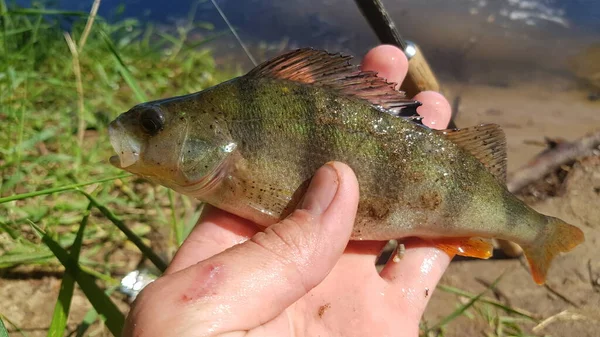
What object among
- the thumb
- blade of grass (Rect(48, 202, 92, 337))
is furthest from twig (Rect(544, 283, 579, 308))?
blade of grass (Rect(48, 202, 92, 337))

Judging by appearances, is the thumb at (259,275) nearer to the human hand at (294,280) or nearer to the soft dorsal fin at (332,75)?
the human hand at (294,280)

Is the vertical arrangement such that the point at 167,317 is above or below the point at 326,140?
above

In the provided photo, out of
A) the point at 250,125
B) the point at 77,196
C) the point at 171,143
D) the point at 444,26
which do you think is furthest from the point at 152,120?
the point at 444,26

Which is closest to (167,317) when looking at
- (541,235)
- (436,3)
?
(541,235)

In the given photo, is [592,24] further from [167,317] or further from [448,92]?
[167,317]

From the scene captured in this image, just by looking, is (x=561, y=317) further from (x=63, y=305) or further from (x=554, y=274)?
(x=63, y=305)

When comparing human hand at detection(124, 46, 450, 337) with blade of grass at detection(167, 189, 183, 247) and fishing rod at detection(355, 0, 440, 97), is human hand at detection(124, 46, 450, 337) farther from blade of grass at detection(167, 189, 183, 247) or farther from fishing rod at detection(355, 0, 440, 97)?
fishing rod at detection(355, 0, 440, 97)

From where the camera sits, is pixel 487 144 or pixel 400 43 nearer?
pixel 487 144
